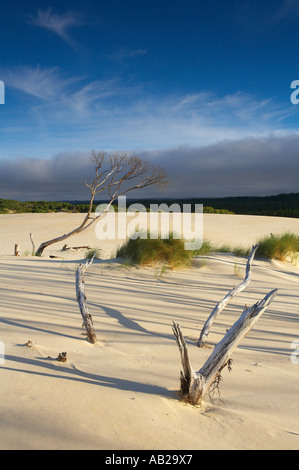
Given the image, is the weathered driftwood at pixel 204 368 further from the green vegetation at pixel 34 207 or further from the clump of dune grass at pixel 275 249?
the green vegetation at pixel 34 207

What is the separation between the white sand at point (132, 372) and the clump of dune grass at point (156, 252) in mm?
1120

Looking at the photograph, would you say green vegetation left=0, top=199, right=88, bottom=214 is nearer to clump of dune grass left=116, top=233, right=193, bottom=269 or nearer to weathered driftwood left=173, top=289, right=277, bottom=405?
clump of dune grass left=116, top=233, right=193, bottom=269

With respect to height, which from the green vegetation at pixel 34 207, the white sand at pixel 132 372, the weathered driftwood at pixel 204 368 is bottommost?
the white sand at pixel 132 372

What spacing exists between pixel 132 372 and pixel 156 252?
202 inches

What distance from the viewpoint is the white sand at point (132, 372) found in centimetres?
173

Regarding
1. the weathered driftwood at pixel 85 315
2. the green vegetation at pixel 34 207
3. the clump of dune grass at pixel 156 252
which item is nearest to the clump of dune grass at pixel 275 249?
the clump of dune grass at pixel 156 252

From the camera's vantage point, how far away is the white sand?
68.0 inches

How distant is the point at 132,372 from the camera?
2588 mm

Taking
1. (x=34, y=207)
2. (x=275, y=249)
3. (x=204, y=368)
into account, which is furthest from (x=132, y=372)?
(x=34, y=207)

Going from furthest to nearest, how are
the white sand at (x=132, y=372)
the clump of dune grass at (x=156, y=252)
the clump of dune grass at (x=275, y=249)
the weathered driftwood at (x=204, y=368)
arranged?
the clump of dune grass at (x=275, y=249) < the clump of dune grass at (x=156, y=252) < the weathered driftwood at (x=204, y=368) < the white sand at (x=132, y=372)

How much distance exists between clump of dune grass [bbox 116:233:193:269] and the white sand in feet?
3.68
